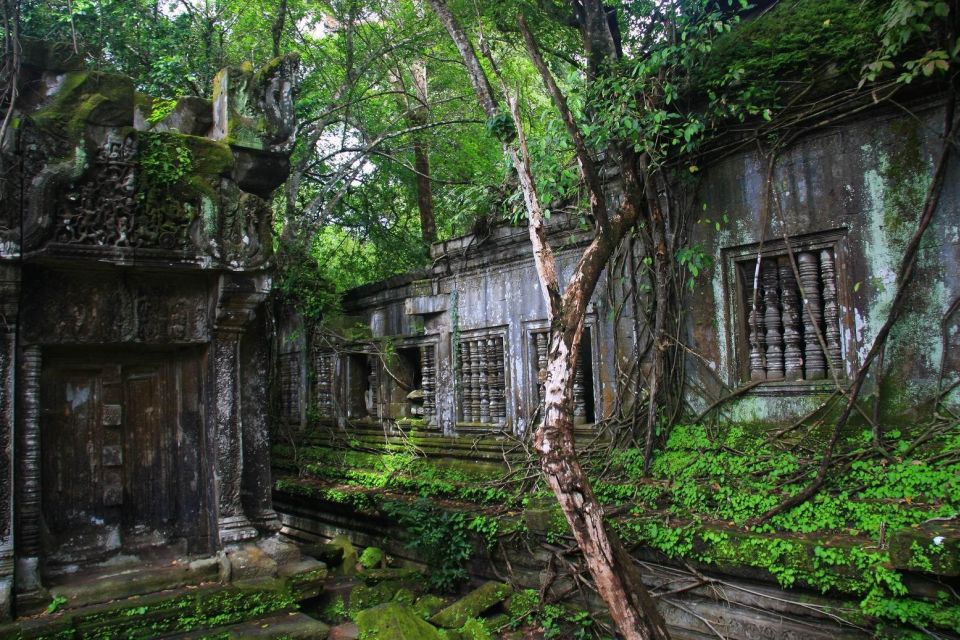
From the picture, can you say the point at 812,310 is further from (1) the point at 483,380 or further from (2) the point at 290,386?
(2) the point at 290,386

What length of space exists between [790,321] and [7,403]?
591 cm

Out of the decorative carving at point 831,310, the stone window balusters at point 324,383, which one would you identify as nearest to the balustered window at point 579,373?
the decorative carving at point 831,310

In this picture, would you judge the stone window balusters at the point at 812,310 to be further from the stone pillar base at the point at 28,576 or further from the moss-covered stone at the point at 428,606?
the stone pillar base at the point at 28,576

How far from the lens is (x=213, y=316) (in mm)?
5719

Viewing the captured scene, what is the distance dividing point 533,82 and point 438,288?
26.4 ft

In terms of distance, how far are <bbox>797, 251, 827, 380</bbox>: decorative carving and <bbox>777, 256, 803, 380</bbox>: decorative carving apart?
7 centimetres

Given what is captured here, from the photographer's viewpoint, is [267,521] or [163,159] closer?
[163,159]

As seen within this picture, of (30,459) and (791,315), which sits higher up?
(791,315)

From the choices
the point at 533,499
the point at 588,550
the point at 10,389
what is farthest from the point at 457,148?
the point at 588,550

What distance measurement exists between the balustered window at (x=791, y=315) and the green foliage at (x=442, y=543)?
299cm

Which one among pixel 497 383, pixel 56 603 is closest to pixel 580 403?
pixel 497 383

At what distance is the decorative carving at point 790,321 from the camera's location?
545 centimetres

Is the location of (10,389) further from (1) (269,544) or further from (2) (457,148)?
(2) (457,148)

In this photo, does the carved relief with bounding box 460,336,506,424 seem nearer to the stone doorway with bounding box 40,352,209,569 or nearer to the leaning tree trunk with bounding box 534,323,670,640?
the stone doorway with bounding box 40,352,209,569
